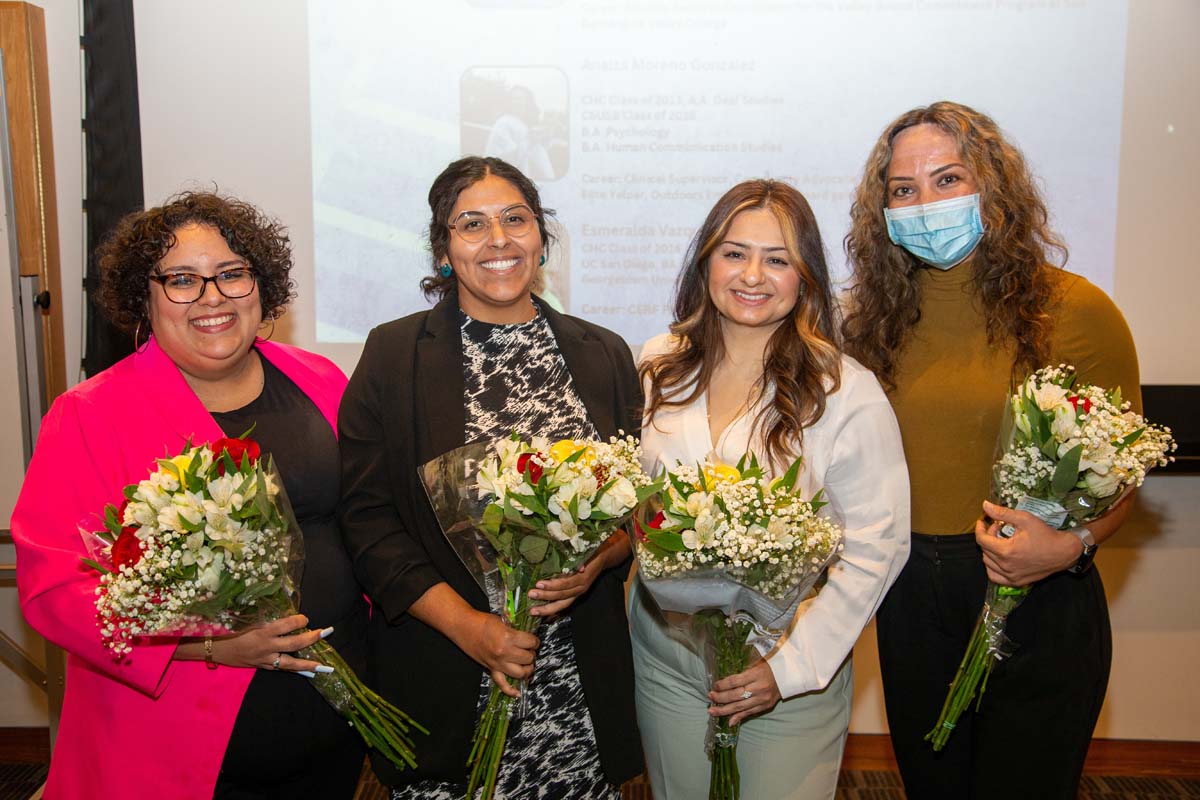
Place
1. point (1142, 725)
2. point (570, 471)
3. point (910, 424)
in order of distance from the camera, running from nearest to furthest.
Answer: point (570, 471)
point (910, 424)
point (1142, 725)

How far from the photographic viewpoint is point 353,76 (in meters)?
3.84

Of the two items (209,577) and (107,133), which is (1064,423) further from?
(107,133)

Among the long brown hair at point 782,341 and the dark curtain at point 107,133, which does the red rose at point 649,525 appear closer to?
the long brown hair at point 782,341

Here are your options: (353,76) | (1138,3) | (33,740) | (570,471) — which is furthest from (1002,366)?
(33,740)

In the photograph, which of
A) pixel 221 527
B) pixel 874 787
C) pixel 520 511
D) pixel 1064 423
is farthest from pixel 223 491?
pixel 874 787

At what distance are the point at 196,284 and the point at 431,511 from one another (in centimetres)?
78

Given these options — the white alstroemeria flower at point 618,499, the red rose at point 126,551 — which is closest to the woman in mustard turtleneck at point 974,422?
the white alstroemeria flower at point 618,499

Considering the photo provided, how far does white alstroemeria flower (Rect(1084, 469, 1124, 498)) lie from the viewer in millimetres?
Result: 1957

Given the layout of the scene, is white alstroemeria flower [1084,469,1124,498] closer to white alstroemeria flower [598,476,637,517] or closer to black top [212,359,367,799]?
white alstroemeria flower [598,476,637,517]

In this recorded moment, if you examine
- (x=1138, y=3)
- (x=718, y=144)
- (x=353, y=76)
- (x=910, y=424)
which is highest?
(x=1138, y=3)

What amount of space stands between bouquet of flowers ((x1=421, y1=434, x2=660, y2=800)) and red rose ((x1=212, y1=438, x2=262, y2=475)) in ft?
1.15

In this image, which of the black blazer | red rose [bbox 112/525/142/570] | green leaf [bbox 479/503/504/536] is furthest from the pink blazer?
green leaf [bbox 479/503/504/536]

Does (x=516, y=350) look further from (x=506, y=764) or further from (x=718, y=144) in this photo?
(x=718, y=144)

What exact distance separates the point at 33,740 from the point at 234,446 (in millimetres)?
3358
